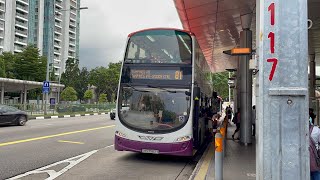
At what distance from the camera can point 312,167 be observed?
457 centimetres

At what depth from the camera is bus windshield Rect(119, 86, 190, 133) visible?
964 centimetres

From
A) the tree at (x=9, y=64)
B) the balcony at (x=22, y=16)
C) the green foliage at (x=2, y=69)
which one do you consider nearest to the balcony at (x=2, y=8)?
the balcony at (x=22, y=16)

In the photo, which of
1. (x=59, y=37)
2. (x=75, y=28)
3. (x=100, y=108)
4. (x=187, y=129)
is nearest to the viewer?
(x=187, y=129)

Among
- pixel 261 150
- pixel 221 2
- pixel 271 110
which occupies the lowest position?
pixel 261 150

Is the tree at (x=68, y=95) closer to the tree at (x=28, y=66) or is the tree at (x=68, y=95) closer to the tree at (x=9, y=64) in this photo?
the tree at (x=28, y=66)

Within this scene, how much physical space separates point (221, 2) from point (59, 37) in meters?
110

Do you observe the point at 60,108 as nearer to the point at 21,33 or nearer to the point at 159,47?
the point at 159,47

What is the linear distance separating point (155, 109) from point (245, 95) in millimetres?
6079

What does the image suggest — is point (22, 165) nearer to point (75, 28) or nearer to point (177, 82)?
point (177, 82)

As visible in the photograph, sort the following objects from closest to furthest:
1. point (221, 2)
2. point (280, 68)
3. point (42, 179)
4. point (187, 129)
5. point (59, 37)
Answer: point (280, 68), point (42, 179), point (187, 129), point (221, 2), point (59, 37)

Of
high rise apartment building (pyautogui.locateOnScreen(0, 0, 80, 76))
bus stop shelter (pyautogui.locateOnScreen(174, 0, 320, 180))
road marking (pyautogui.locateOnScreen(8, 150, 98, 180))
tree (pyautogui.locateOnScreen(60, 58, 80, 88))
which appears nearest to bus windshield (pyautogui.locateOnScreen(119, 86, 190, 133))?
road marking (pyautogui.locateOnScreen(8, 150, 98, 180))

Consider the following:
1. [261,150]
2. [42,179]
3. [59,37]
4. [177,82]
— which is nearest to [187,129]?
[177,82]

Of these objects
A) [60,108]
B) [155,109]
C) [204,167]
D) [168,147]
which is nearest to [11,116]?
[155,109]

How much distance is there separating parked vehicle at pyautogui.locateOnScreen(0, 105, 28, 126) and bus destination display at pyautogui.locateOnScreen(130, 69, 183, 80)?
42.3 feet
